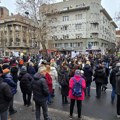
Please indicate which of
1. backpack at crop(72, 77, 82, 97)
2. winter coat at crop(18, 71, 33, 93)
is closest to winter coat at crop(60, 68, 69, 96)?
winter coat at crop(18, 71, 33, 93)

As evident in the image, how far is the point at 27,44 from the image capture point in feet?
219

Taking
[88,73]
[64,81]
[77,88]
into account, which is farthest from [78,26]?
[77,88]

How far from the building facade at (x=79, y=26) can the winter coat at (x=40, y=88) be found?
43842mm

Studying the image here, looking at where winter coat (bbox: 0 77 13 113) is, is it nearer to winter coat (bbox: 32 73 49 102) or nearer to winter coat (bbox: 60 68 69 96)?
winter coat (bbox: 32 73 49 102)

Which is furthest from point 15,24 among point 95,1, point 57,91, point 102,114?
point 102,114

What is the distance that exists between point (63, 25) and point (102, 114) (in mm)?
49425

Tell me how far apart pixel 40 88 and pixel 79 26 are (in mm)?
47990

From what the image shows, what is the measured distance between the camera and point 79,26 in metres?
51.7

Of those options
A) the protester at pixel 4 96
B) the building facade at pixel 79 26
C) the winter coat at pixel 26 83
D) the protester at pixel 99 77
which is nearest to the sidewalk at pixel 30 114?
the winter coat at pixel 26 83

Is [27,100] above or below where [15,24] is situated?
below

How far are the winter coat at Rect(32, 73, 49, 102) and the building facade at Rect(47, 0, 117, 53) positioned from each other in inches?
1726

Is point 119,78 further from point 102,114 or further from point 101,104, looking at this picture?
point 101,104

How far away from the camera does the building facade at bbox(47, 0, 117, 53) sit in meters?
49.9

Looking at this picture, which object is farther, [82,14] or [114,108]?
[82,14]
